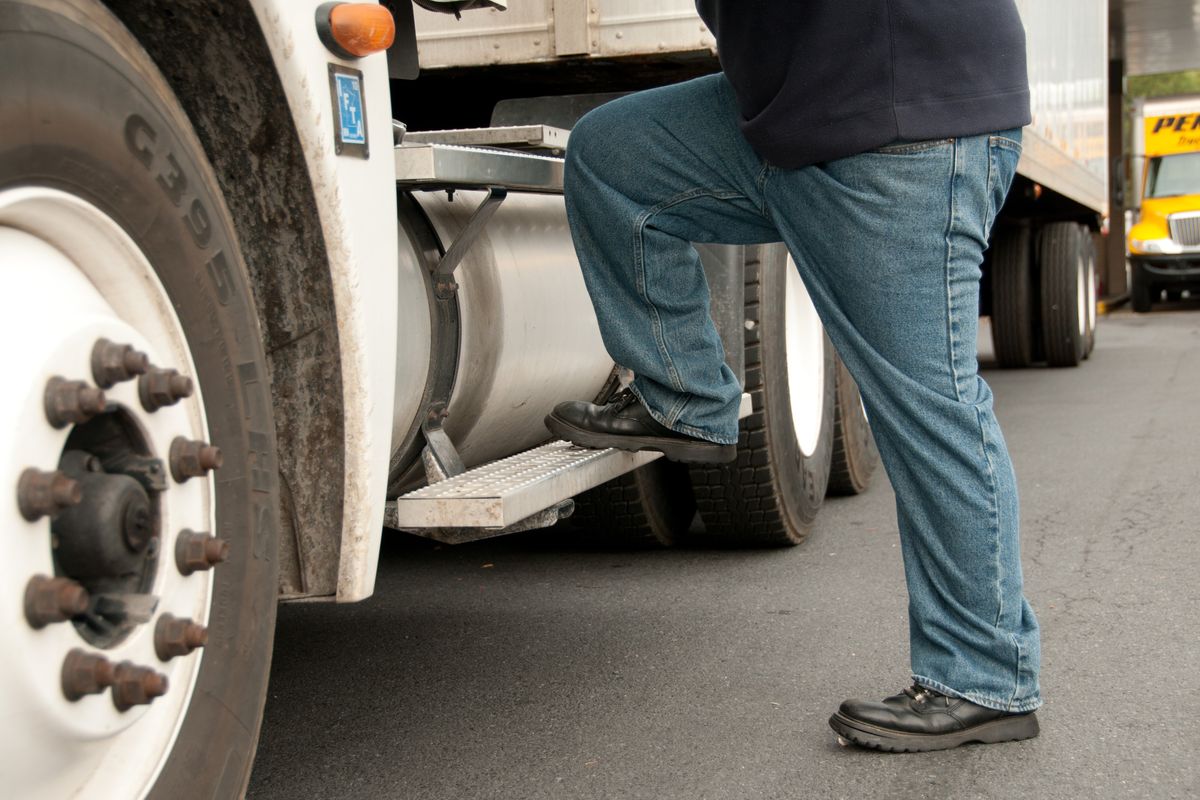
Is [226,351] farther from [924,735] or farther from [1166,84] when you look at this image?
[1166,84]

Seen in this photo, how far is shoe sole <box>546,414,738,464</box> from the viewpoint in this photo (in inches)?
115

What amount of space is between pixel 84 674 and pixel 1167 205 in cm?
1882

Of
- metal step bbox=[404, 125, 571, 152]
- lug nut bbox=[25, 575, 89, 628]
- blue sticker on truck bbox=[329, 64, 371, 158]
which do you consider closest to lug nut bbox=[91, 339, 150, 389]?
lug nut bbox=[25, 575, 89, 628]

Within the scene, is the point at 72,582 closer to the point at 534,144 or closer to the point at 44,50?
the point at 44,50

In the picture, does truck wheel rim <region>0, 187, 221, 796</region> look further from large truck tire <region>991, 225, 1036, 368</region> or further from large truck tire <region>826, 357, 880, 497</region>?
large truck tire <region>991, 225, 1036, 368</region>

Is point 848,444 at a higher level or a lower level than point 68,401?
lower

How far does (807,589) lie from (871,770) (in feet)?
4.39

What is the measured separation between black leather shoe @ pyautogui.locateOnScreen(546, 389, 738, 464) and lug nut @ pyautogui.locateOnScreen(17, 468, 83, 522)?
1628mm

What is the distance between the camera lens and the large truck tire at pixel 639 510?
4.15 metres

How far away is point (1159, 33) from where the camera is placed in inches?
779

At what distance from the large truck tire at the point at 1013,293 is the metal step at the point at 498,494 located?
304 inches

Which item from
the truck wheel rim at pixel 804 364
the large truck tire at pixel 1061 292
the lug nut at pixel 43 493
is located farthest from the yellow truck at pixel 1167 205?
the lug nut at pixel 43 493

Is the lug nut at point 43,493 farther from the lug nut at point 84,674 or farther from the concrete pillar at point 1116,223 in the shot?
the concrete pillar at point 1116,223

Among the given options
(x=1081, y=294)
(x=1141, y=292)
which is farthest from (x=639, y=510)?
(x=1141, y=292)
